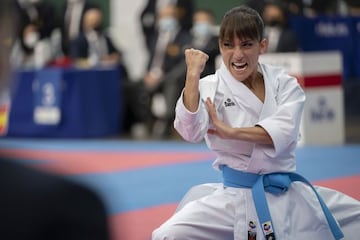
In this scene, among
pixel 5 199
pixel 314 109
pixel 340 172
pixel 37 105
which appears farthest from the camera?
pixel 37 105

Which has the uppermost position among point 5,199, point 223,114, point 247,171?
point 5,199

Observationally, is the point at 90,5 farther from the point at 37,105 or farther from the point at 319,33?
the point at 319,33

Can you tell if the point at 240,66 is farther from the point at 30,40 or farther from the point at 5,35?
the point at 30,40

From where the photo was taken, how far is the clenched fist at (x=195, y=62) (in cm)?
406

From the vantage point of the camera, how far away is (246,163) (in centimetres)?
415

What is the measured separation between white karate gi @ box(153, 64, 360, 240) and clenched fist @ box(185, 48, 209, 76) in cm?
15

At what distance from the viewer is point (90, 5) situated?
1627 cm

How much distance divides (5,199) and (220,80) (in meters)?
3.25

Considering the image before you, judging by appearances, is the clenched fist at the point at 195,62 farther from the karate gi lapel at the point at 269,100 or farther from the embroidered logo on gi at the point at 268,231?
the embroidered logo on gi at the point at 268,231

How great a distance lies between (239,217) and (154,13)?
39.1ft

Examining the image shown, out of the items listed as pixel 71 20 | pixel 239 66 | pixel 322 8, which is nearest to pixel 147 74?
pixel 71 20

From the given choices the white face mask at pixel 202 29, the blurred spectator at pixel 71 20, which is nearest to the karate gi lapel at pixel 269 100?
the white face mask at pixel 202 29

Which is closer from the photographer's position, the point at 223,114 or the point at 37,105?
the point at 223,114

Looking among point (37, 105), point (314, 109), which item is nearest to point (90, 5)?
point (37, 105)
